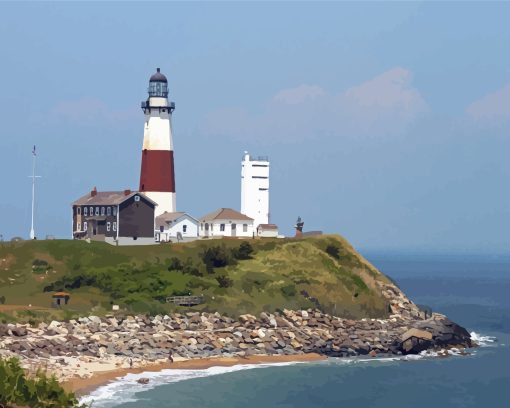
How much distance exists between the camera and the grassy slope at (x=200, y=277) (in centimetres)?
7319

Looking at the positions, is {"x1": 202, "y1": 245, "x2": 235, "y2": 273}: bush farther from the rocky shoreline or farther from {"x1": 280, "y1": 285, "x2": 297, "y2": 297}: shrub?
the rocky shoreline

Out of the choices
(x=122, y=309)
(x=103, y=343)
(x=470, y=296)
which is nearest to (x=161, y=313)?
(x=122, y=309)

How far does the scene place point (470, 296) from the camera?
439ft

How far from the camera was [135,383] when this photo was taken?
56031 mm

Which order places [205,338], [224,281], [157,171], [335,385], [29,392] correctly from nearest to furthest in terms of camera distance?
[29,392] → [335,385] → [205,338] → [224,281] → [157,171]

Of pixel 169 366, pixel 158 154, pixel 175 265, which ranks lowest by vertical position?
pixel 169 366

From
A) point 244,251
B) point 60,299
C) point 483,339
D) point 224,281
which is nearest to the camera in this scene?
point 60,299

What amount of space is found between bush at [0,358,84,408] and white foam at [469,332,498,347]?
51.8 meters


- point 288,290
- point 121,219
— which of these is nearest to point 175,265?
→ point 288,290

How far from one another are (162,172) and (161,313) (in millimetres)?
25123

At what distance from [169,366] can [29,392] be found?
32.3 metres

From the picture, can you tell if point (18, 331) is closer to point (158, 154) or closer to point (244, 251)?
point (244, 251)

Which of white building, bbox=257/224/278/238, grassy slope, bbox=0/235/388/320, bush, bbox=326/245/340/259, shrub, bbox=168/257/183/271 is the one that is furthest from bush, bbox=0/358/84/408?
white building, bbox=257/224/278/238

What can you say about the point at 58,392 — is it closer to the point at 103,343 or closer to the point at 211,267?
the point at 103,343
